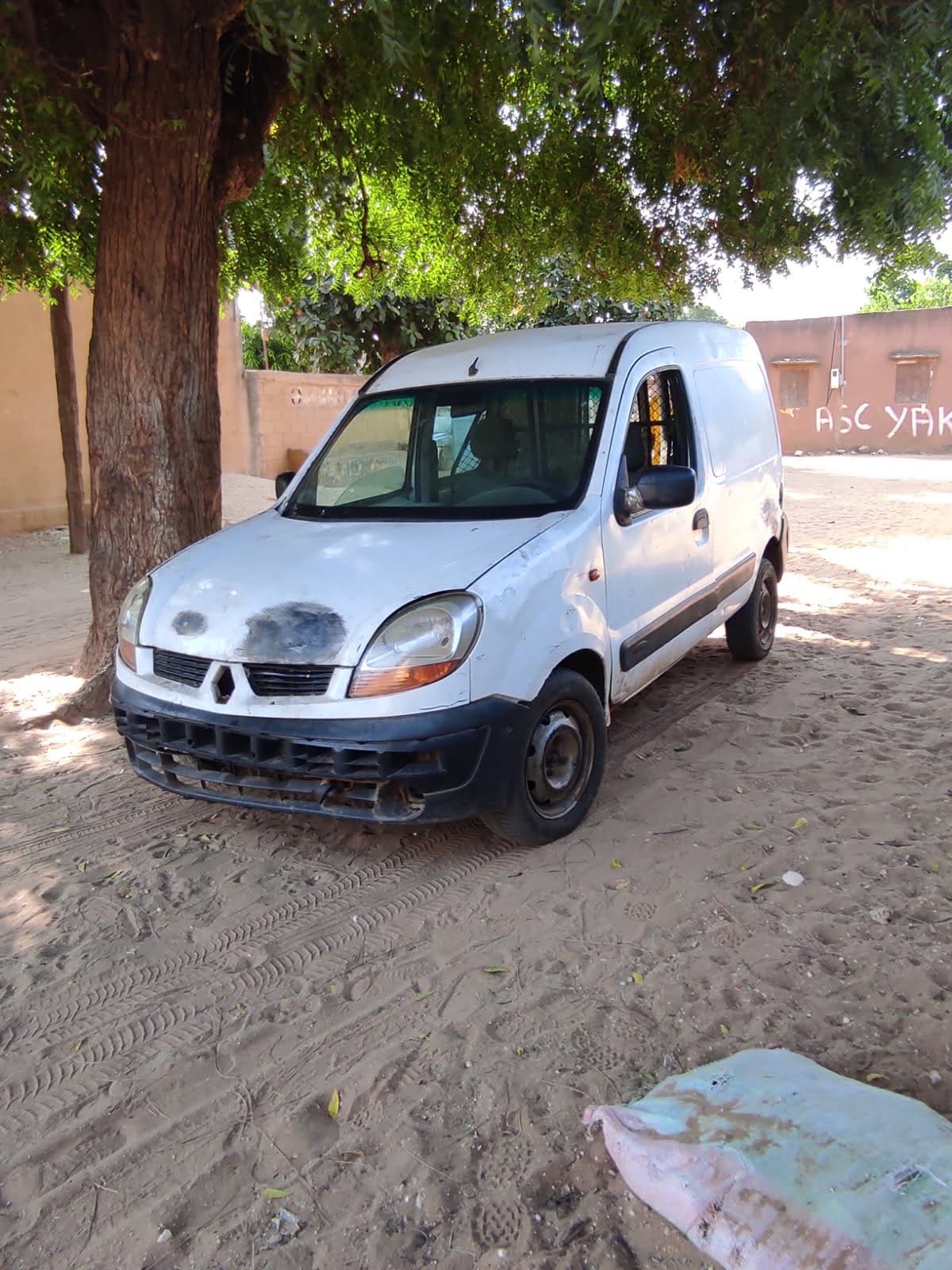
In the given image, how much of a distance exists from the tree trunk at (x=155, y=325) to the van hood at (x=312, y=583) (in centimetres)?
151

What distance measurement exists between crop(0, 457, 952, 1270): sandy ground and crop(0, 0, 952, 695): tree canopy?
2.12 metres

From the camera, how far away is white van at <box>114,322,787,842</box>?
11.3 feet

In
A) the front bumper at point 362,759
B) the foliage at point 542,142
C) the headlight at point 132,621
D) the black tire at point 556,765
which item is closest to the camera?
the front bumper at point 362,759

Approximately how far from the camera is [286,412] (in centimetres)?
1830

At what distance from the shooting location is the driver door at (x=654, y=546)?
171 inches

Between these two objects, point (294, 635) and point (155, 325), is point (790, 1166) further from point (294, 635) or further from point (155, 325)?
point (155, 325)

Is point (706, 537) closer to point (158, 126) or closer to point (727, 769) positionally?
point (727, 769)

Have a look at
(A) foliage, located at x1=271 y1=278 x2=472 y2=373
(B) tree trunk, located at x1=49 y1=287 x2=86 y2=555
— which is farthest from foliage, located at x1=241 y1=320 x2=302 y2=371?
(B) tree trunk, located at x1=49 y1=287 x2=86 y2=555

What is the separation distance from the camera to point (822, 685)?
6.14 metres

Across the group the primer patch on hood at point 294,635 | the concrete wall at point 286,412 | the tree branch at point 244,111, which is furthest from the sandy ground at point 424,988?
the concrete wall at point 286,412

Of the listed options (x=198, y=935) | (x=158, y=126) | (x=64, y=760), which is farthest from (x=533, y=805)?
(x=158, y=126)

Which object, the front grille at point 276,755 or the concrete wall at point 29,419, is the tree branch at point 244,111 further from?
the concrete wall at point 29,419

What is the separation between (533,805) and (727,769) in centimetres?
143

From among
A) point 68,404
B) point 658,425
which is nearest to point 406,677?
point 658,425
